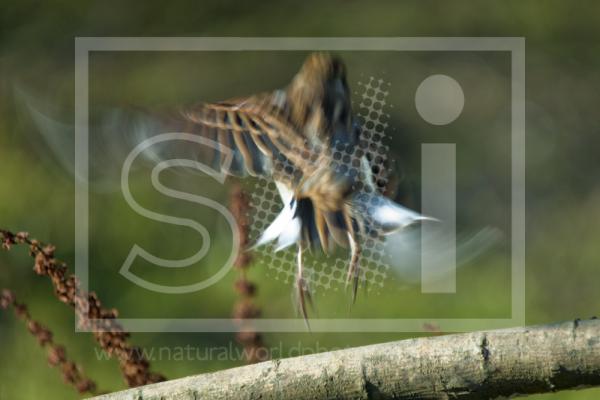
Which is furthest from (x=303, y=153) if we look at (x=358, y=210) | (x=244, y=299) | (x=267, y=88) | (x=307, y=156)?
(x=267, y=88)

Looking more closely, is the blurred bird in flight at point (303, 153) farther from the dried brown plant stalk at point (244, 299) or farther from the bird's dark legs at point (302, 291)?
the dried brown plant stalk at point (244, 299)

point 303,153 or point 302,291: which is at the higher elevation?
point 303,153

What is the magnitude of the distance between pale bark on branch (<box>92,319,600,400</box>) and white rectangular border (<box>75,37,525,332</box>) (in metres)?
0.74

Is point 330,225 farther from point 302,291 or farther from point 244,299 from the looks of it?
point 244,299

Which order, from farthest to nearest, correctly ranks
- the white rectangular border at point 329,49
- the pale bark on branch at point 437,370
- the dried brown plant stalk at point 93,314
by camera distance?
1. the white rectangular border at point 329,49
2. the dried brown plant stalk at point 93,314
3. the pale bark on branch at point 437,370

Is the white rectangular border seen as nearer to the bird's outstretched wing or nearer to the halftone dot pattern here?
the halftone dot pattern

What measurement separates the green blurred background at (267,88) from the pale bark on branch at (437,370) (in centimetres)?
71

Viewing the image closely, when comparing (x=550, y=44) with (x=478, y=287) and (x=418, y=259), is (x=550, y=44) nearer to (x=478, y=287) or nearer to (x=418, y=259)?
(x=478, y=287)

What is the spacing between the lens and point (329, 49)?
71.8 inches

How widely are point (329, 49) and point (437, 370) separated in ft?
4.19

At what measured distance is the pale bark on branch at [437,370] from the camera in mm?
607

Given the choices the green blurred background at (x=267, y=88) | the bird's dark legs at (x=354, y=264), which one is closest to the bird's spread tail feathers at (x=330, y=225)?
the bird's dark legs at (x=354, y=264)

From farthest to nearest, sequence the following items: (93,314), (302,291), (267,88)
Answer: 1. (267,88)
2. (302,291)
3. (93,314)

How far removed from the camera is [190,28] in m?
1.95
